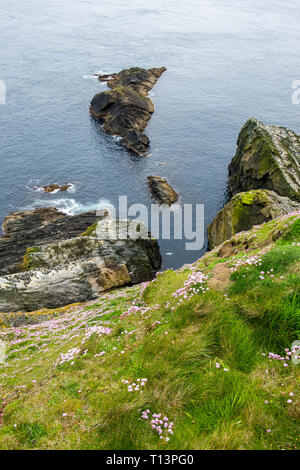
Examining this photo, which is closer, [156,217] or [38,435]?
[38,435]

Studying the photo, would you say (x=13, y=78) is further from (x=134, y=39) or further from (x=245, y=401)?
(x=245, y=401)

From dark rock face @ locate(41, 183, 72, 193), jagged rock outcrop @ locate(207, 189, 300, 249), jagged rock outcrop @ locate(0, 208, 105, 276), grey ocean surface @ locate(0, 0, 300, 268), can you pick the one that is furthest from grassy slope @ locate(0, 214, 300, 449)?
dark rock face @ locate(41, 183, 72, 193)

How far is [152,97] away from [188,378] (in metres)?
98.3

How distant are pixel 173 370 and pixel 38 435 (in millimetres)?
4743

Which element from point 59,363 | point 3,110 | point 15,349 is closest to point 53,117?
point 3,110

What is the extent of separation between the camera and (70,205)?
57.0 metres

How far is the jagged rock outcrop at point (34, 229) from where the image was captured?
4148 centimetres

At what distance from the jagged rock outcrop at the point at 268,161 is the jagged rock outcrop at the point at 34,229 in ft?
83.6

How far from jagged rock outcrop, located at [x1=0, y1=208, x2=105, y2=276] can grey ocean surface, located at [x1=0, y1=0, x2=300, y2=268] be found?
16.1 feet

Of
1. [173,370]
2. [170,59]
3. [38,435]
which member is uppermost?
[170,59]

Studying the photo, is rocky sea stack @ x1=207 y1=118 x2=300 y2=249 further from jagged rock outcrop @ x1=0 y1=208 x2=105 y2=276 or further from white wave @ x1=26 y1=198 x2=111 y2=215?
white wave @ x1=26 y1=198 x2=111 y2=215

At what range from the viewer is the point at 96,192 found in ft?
201

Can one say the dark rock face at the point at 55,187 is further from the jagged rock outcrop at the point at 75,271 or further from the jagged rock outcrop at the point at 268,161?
the jagged rock outcrop at the point at 268,161

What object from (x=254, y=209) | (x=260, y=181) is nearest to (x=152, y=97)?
(x=260, y=181)
